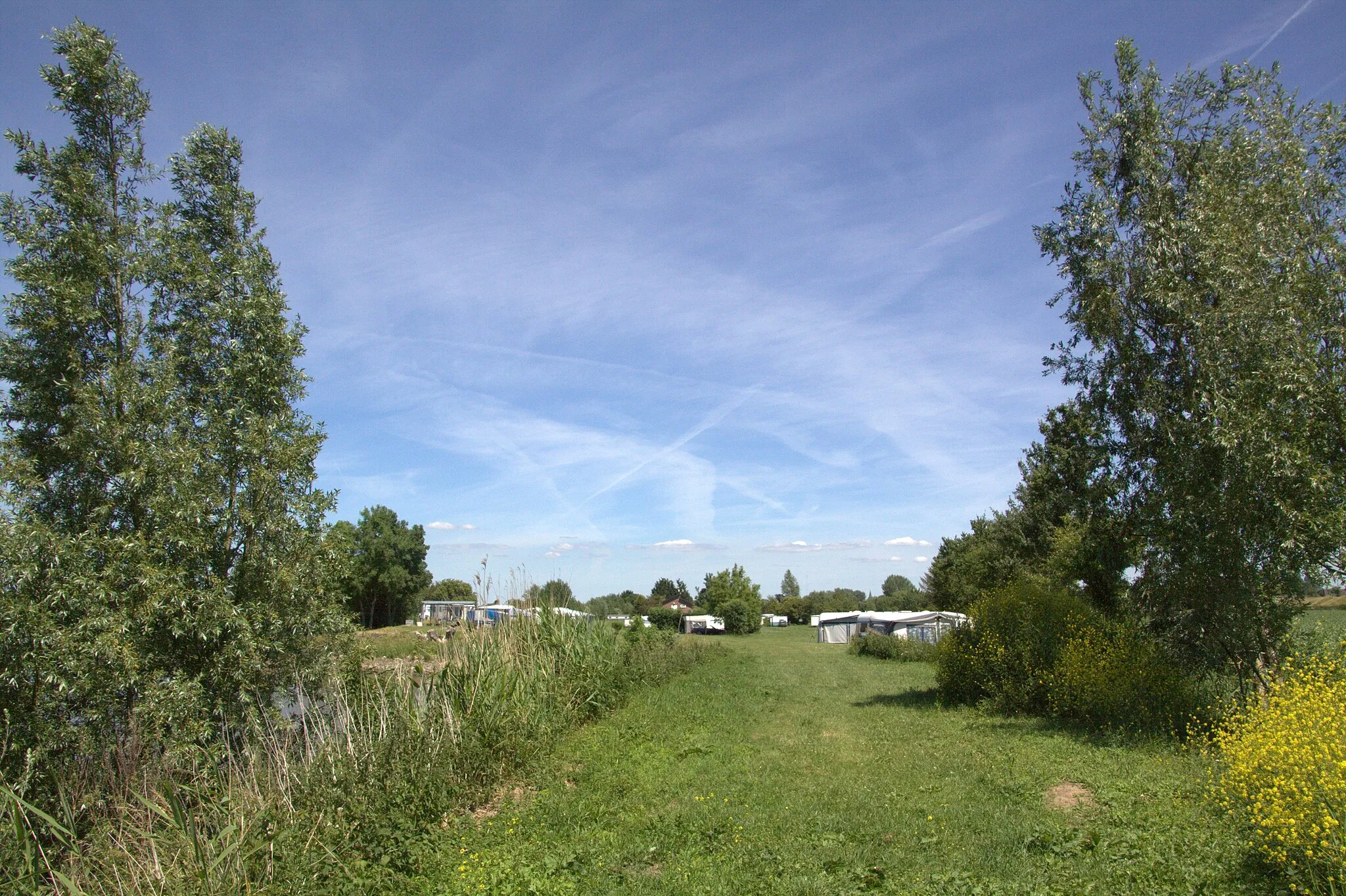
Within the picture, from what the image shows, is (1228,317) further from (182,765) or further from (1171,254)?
(182,765)

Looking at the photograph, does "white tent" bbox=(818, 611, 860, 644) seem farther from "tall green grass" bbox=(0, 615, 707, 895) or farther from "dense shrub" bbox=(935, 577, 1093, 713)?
"tall green grass" bbox=(0, 615, 707, 895)

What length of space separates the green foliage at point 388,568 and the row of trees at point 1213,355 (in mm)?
42215

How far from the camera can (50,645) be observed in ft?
24.6

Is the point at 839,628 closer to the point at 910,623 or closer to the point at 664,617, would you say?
the point at 910,623

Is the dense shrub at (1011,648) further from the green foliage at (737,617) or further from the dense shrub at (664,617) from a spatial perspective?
the green foliage at (737,617)

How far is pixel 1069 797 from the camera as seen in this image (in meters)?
7.69

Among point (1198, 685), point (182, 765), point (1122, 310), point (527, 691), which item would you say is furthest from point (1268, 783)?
point (182, 765)

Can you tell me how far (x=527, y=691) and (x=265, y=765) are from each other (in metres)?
4.05

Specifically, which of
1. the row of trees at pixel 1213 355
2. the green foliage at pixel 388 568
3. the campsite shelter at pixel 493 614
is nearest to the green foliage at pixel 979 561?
the row of trees at pixel 1213 355

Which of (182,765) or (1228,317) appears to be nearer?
(182,765)

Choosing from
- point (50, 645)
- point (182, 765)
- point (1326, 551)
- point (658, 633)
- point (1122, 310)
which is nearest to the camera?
point (50, 645)

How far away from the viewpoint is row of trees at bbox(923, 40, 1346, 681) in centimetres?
909

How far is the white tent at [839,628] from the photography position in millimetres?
51031

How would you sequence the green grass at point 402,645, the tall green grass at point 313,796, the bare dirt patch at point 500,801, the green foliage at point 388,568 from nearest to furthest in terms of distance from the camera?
the tall green grass at point 313,796
the bare dirt patch at point 500,801
the green grass at point 402,645
the green foliage at point 388,568
